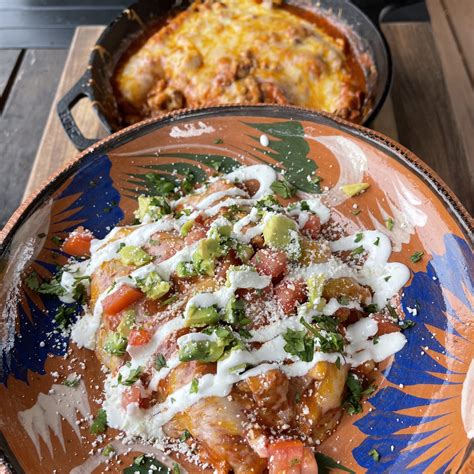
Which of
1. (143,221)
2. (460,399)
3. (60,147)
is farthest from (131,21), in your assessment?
(460,399)

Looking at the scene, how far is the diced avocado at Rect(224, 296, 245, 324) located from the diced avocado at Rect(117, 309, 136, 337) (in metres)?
0.27

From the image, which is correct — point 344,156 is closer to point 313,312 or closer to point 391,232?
point 391,232

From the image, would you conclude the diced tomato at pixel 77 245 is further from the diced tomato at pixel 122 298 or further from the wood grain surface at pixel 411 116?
the wood grain surface at pixel 411 116

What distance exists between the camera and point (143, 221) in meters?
1.94

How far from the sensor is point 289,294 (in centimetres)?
165

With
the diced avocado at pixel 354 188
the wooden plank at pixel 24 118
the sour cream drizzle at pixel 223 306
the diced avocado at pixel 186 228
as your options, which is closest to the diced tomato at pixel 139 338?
the sour cream drizzle at pixel 223 306

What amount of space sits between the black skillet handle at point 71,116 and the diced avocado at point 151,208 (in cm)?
50

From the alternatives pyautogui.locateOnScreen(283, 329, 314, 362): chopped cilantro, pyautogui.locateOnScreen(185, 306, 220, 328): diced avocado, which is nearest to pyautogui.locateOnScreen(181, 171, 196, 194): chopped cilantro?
pyautogui.locateOnScreen(185, 306, 220, 328): diced avocado

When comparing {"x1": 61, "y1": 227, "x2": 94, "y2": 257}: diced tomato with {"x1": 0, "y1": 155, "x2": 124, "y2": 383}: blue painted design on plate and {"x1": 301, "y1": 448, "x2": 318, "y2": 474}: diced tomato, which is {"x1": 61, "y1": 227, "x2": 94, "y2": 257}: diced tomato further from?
{"x1": 301, "y1": 448, "x2": 318, "y2": 474}: diced tomato

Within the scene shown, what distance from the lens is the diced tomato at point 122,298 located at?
167 centimetres

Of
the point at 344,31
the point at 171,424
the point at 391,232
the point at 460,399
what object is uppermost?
the point at 344,31

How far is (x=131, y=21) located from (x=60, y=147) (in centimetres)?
68

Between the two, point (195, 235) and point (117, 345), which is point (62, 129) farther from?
point (117, 345)

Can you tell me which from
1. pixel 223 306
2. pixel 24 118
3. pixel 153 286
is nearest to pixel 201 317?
pixel 223 306
